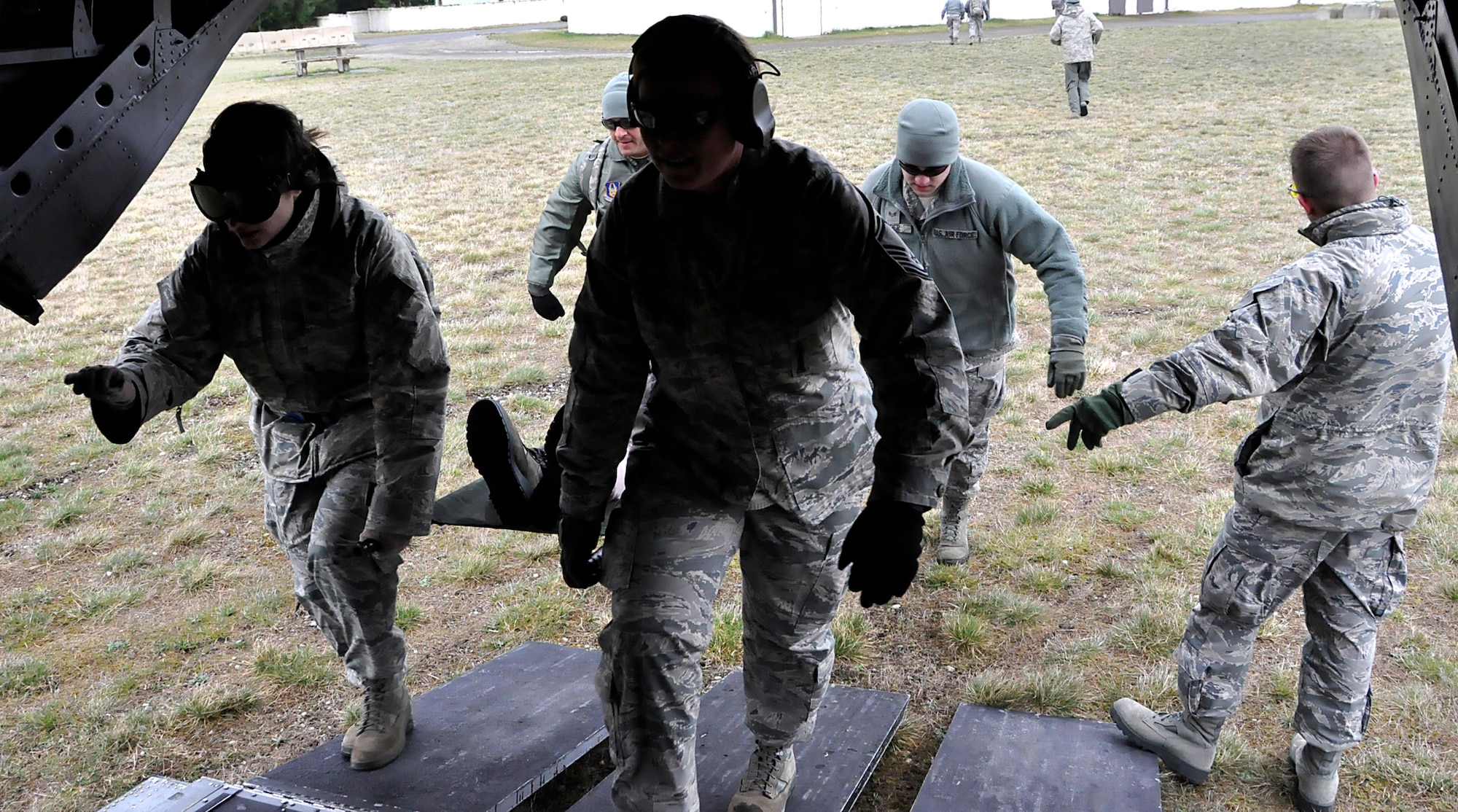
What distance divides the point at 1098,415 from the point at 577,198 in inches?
139

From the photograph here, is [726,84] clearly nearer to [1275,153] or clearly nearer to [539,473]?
[539,473]

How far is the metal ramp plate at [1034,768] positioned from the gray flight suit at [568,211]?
3.09m

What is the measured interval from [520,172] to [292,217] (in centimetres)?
1447

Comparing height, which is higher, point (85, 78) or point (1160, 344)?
point (85, 78)

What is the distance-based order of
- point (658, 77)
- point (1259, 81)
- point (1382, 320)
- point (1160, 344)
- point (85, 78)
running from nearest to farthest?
1. point (658, 77)
2. point (85, 78)
3. point (1382, 320)
4. point (1160, 344)
5. point (1259, 81)

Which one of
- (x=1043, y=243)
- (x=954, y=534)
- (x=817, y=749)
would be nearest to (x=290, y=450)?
(x=817, y=749)

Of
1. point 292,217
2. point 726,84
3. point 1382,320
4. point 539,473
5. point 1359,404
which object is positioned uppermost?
point 726,84

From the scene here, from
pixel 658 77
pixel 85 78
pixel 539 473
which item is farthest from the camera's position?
pixel 539 473

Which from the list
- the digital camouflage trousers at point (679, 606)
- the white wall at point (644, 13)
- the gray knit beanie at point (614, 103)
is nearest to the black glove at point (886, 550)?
the digital camouflage trousers at point (679, 606)

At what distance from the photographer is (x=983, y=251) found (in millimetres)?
5090

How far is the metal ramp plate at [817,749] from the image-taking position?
373 cm

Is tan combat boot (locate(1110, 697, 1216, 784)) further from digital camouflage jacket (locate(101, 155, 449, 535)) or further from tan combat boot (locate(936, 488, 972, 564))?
digital camouflage jacket (locate(101, 155, 449, 535))

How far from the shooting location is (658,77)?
2760 mm

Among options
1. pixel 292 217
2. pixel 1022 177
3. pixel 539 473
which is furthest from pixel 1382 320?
pixel 1022 177
